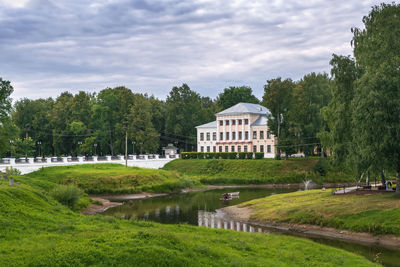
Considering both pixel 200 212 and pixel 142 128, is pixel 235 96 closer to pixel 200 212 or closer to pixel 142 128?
pixel 142 128

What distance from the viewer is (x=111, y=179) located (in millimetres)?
61781

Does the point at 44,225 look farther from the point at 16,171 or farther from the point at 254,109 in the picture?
the point at 254,109

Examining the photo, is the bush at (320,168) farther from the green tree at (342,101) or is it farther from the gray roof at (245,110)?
the green tree at (342,101)

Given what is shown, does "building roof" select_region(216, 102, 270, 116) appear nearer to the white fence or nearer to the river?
the white fence

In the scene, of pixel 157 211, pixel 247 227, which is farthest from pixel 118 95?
pixel 247 227

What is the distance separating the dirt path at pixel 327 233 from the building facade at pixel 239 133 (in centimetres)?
5389

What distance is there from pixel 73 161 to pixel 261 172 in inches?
1367

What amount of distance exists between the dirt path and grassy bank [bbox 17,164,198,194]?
23.4m

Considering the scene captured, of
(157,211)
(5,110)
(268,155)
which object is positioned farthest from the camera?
(268,155)

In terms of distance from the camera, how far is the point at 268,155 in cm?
9288

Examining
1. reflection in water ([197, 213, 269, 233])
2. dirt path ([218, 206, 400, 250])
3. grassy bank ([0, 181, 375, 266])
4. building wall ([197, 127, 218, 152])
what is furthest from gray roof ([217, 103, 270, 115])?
grassy bank ([0, 181, 375, 266])

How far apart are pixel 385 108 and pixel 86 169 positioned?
4855cm

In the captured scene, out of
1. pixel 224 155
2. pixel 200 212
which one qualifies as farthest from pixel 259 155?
pixel 200 212

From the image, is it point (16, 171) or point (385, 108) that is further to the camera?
point (16, 171)
